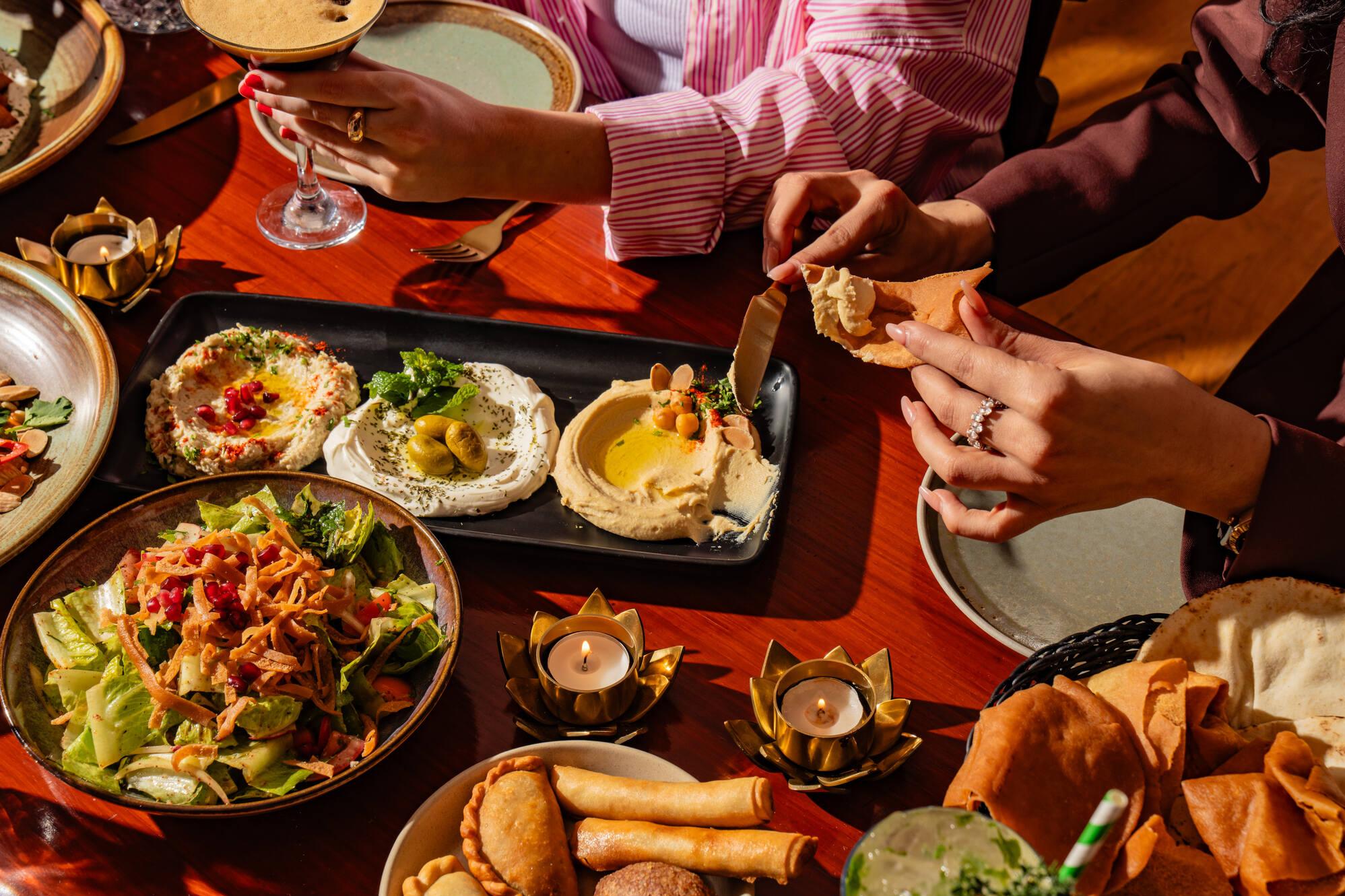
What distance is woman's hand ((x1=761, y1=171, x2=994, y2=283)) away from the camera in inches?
85.9

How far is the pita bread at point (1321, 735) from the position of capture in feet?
4.56

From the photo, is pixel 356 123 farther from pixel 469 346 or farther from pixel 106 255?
pixel 106 255

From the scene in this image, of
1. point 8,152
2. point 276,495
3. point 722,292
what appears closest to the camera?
point 276,495

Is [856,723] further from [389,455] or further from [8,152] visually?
[8,152]

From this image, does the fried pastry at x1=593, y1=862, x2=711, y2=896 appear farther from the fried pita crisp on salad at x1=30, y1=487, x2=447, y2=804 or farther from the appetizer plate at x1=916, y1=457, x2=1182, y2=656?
the appetizer plate at x1=916, y1=457, x2=1182, y2=656

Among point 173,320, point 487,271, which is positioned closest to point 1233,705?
point 487,271

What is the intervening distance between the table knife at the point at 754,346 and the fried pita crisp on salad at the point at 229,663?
0.73 m

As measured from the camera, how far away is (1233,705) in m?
1.52

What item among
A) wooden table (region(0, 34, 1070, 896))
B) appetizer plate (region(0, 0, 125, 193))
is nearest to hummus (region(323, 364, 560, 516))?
wooden table (region(0, 34, 1070, 896))

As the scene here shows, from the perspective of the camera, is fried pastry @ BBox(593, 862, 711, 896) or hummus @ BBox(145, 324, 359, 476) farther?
hummus @ BBox(145, 324, 359, 476)

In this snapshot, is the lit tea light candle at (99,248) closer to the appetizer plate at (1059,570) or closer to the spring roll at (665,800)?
the spring roll at (665,800)

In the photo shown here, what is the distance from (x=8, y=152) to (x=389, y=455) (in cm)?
131

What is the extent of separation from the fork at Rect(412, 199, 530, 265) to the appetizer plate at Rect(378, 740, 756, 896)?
46.8 inches

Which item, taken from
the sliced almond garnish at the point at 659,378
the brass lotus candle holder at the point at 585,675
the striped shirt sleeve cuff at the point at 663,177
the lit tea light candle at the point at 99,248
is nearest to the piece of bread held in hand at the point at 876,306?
the sliced almond garnish at the point at 659,378
